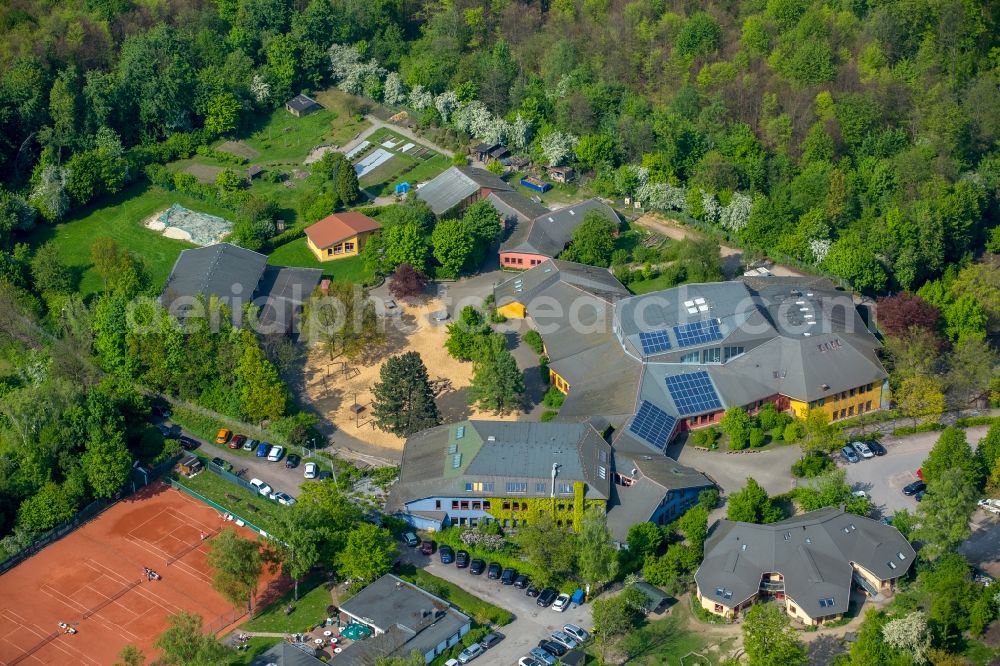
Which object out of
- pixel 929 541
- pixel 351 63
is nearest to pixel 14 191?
pixel 351 63

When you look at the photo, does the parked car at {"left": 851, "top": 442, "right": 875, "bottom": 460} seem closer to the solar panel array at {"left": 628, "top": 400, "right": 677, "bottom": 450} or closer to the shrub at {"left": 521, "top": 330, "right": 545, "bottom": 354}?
the solar panel array at {"left": 628, "top": 400, "right": 677, "bottom": 450}

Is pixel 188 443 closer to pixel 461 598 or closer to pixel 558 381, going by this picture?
pixel 461 598

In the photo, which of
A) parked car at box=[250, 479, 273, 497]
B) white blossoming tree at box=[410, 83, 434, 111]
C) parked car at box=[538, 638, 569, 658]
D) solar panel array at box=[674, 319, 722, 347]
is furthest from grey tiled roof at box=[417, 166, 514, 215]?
parked car at box=[538, 638, 569, 658]

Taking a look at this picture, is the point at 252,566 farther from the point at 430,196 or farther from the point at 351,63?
the point at 351,63

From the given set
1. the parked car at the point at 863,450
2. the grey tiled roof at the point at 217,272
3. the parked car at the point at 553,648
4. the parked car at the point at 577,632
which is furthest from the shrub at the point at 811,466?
the grey tiled roof at the point at 217,272

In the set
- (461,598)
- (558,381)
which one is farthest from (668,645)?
(558,381)

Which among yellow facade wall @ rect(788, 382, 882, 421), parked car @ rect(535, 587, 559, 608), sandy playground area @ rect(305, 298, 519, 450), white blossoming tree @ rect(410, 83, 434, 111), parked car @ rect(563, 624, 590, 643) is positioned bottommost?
sandy playground area @ rect(305, 298, 519, 450)
